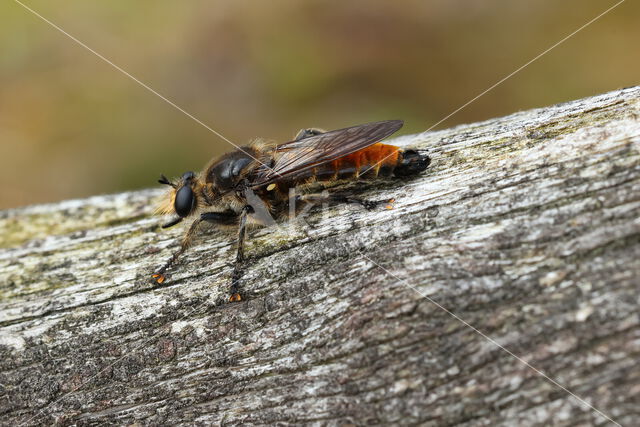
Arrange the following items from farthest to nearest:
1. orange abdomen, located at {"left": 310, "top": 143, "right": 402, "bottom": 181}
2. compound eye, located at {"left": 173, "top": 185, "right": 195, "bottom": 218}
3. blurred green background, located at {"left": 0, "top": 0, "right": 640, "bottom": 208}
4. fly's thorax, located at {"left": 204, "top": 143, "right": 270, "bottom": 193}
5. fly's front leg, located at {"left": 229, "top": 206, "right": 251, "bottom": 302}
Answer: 1. blurred green background, located at {"left": 0, "top": 0, "right": 640, "bottom": 208}
2. fly's thorax, located at {"left": 204, "top": 143, "right": 270, "bottom": 193}
3. compound eye, located at {"left": 173, "top": 185, "right": 195, "bottom": 218}
4. orange abdomen, located at {"left": 310, "top": 143, "right": 402, "bottom": 181}
5. fly's front leg, located at {"left": 229, "top": 206, "right": 251, "bottom": 302}

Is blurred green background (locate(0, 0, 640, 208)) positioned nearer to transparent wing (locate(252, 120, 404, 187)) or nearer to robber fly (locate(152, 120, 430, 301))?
robber fly (locate(152, 120, 430, 301))

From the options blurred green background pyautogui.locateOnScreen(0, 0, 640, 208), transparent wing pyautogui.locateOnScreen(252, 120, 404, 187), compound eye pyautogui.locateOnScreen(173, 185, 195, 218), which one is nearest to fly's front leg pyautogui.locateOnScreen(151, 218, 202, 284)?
compound eye pyautogui.locateOnScreen(173, 185, 195, 218)

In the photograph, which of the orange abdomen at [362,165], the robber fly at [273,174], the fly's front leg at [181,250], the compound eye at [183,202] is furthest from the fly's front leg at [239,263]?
the orange abdomen at [362,165]

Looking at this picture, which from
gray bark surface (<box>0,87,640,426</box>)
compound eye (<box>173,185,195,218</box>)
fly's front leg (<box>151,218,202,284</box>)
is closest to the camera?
gray bark surface (<box>0,87,640,426</box>)

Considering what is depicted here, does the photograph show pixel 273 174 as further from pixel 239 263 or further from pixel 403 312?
pixel 403 312

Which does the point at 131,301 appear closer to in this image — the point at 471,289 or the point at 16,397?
the point at 16,397

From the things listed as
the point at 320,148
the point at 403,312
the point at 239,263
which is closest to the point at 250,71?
the point at 320,148

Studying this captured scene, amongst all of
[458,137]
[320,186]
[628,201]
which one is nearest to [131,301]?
[320,186]
